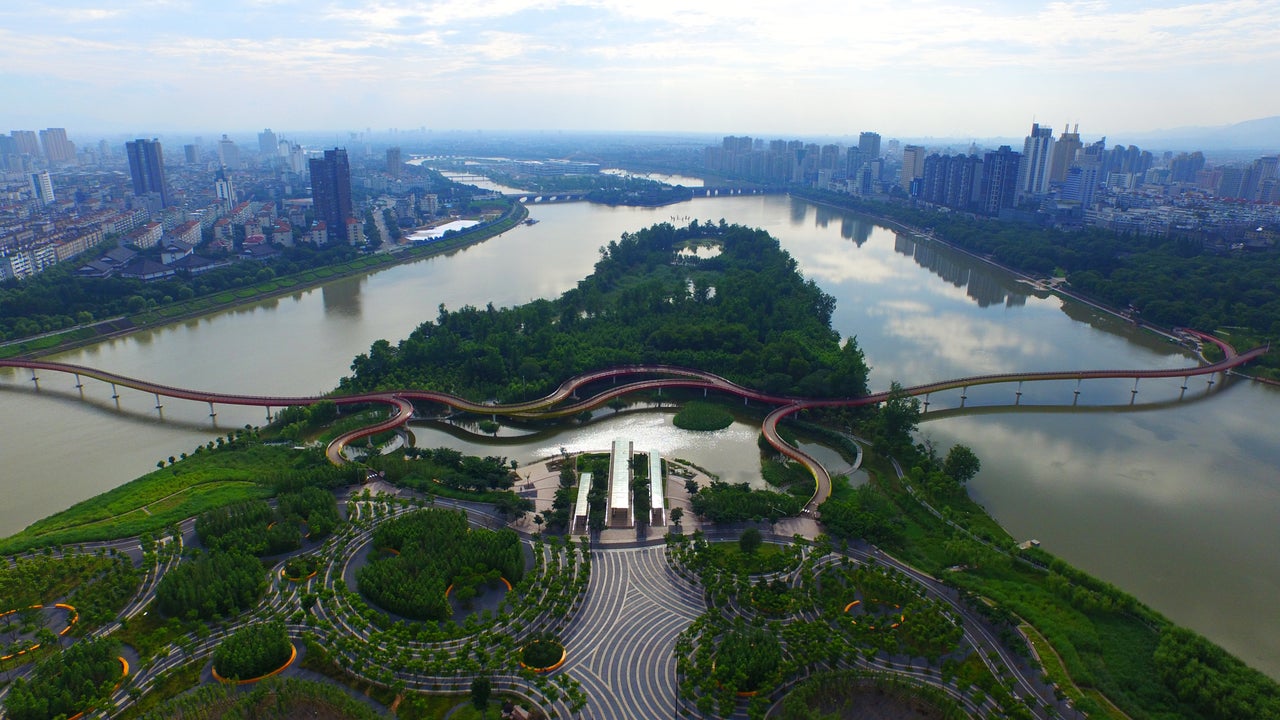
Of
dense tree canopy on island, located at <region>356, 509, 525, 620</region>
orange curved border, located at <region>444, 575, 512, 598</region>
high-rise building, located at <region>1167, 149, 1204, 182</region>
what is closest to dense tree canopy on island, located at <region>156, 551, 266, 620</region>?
dense tree canopy on island, located at <region>356, 509, 525, 620</region>

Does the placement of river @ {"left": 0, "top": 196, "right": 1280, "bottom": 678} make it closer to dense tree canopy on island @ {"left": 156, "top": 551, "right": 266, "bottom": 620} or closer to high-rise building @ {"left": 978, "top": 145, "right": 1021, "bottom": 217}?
dense tree canopy on island @ {"left": 156, "top": 551, "right": 266, "bottom": 620}

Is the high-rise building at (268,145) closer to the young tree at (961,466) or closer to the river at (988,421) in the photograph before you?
the river at (988,421)

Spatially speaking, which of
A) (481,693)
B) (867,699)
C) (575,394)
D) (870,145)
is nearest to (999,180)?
(870,145)

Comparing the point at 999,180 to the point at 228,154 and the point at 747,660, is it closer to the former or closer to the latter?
the point at 747,660

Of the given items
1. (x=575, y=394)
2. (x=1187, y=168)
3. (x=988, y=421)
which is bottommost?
(x=988, y=421)

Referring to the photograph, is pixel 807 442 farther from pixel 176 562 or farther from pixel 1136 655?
pixel 176 562

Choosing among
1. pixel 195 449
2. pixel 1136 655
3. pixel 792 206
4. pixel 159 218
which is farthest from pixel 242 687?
pixel 792 206
